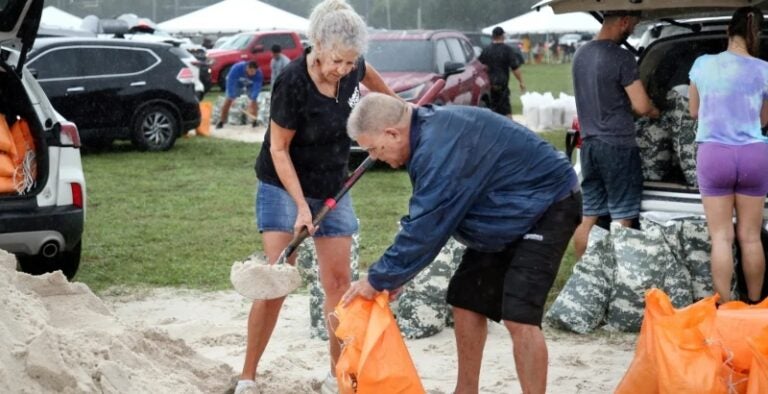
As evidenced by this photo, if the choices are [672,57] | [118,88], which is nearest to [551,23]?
[118,88]

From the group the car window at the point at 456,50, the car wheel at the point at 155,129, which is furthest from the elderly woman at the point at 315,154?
the car wheel at the point at 155,129

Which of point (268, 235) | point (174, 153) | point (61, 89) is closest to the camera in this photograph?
point (268, 235)

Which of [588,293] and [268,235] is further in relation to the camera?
[588,293]

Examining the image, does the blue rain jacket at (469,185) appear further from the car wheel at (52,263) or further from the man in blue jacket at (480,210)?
the car wheel at (52,263)

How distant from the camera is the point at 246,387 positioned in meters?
5.37

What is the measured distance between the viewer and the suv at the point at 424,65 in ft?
50.3

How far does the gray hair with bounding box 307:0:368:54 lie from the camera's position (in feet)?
16.3

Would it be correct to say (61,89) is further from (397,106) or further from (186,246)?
(397,106)

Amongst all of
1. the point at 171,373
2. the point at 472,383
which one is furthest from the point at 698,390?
the point at 171,373

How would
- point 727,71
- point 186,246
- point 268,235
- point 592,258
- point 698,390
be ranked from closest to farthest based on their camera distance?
point 698,390 → point 268,235 → point 727,71 → point 592,258 → point 186,246

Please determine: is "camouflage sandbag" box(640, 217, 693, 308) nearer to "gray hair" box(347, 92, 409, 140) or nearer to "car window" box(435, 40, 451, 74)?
"gray hair" box(347, 92, 409, 140)

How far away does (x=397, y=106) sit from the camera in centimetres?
453

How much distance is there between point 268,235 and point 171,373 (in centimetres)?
73

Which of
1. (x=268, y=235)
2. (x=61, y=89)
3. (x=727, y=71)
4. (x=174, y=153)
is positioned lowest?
(x=174, y=153)
